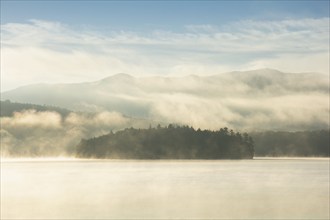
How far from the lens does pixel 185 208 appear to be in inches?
2648

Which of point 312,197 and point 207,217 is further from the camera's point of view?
point 312,197

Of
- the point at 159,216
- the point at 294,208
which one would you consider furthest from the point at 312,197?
the point at 159,216

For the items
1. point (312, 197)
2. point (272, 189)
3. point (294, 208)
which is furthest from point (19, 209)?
point (272, 189)

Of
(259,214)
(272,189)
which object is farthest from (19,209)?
(272,189)

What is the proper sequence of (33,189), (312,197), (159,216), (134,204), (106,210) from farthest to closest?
1. (33,189)
2. (312,197)
3. (134,204)
4. (106,210)
5. (159,216)

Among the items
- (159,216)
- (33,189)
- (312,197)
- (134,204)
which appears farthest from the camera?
(33,189)

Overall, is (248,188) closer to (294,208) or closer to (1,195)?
(294,208)

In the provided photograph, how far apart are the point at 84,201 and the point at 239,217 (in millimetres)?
22701

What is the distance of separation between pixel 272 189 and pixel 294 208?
1128 inches

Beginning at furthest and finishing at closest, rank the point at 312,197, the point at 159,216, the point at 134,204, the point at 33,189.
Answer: the point at 33,189 → the point at 312,197 → the point at 134,204 → the point at 159,216

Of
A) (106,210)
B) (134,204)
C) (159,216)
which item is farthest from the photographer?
(134,204)

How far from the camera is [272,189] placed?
3826 inches

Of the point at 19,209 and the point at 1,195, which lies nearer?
the point at 19,209

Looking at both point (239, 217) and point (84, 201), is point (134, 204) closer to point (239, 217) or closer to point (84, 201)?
point (84, 201)
